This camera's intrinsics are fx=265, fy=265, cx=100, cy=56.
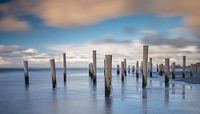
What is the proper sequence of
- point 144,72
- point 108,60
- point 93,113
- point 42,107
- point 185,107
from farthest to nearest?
point 144,72 → point 108,60 → point 42,107 → point 185,107 → point 93,113

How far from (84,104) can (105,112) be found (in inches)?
96.3

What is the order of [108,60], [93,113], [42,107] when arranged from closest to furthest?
[93,113] → [42,107] → [108,60]

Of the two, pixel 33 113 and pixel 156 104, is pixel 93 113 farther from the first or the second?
pixel 156 104

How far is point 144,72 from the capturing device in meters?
19.1

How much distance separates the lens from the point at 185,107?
12023 mm

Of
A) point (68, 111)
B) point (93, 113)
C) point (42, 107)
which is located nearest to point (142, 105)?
point (93, 113)

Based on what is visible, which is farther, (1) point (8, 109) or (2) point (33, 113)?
(1) point (8, 109)

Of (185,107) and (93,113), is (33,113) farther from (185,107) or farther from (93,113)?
(185,107)

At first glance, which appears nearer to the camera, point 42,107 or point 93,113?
point 93,113

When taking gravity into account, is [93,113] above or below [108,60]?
below

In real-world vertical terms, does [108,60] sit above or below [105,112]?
above

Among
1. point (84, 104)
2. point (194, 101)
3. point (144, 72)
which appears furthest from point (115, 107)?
point (144, 72)

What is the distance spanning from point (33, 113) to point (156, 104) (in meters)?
5.82

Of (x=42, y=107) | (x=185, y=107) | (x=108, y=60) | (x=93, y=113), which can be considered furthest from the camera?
(x=108, y=60)
